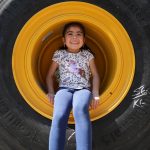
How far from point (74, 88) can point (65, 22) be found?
42 centimetres

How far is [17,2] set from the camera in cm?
250

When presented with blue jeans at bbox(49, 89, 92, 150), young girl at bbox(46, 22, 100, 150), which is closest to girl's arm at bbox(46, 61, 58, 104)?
young girl at bbox(46, 22, 100, 150)

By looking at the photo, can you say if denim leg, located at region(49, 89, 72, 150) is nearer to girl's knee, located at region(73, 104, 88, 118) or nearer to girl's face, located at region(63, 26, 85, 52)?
girl's knee, located at region(73, 104, 88, 118)

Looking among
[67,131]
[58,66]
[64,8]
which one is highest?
[64,8]

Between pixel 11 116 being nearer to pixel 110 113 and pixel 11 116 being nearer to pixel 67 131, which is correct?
pixel 67 131

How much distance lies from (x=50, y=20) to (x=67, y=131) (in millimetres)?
678

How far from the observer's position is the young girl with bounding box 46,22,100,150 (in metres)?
2.50

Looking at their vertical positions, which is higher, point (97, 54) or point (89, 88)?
point (97, 54)

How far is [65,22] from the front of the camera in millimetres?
2752

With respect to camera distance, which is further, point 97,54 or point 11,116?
point 97,54

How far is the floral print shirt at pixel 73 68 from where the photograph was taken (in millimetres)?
2820

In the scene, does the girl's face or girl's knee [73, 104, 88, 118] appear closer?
girl's knee [73, 104, 88, 118]

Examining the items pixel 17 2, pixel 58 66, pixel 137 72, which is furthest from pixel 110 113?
pixel 17 2

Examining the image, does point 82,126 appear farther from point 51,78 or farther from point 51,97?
point 51,78
